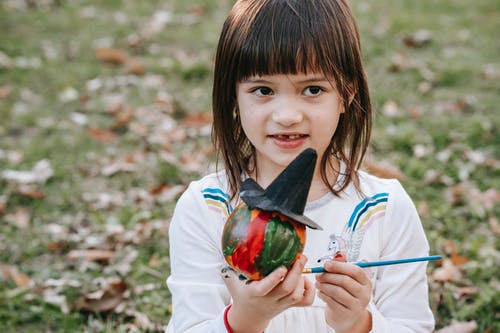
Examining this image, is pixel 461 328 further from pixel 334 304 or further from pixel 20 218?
pixel 20 218

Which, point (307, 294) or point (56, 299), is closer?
point (307, 294)

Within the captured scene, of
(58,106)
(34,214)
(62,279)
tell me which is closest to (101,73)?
(58,106)

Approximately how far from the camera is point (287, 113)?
1979 mm

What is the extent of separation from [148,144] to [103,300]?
1895 millimetres

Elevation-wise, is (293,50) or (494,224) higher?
(293,50)

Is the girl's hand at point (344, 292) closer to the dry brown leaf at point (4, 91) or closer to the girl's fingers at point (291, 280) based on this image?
the girl's fingers at point (291, 280)

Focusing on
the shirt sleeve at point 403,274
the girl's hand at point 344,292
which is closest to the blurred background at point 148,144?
the shirt sleeve at point 403,274

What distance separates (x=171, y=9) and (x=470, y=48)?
364cm

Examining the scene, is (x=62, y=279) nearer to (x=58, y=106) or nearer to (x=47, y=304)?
(x=47, y=304)

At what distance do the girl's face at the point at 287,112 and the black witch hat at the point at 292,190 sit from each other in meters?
0.34

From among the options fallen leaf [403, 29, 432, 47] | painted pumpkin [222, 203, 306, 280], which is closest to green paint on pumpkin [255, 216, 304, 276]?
painted pumpkin [222, 203, 306, 280]

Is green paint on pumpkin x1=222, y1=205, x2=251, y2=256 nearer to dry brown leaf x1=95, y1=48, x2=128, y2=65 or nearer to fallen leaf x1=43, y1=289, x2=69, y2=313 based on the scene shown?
fallen leaf x1=43, y1=289, x2=69, y2=313

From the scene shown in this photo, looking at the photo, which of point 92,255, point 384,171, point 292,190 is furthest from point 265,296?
point 384,171

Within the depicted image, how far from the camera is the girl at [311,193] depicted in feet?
6.45
